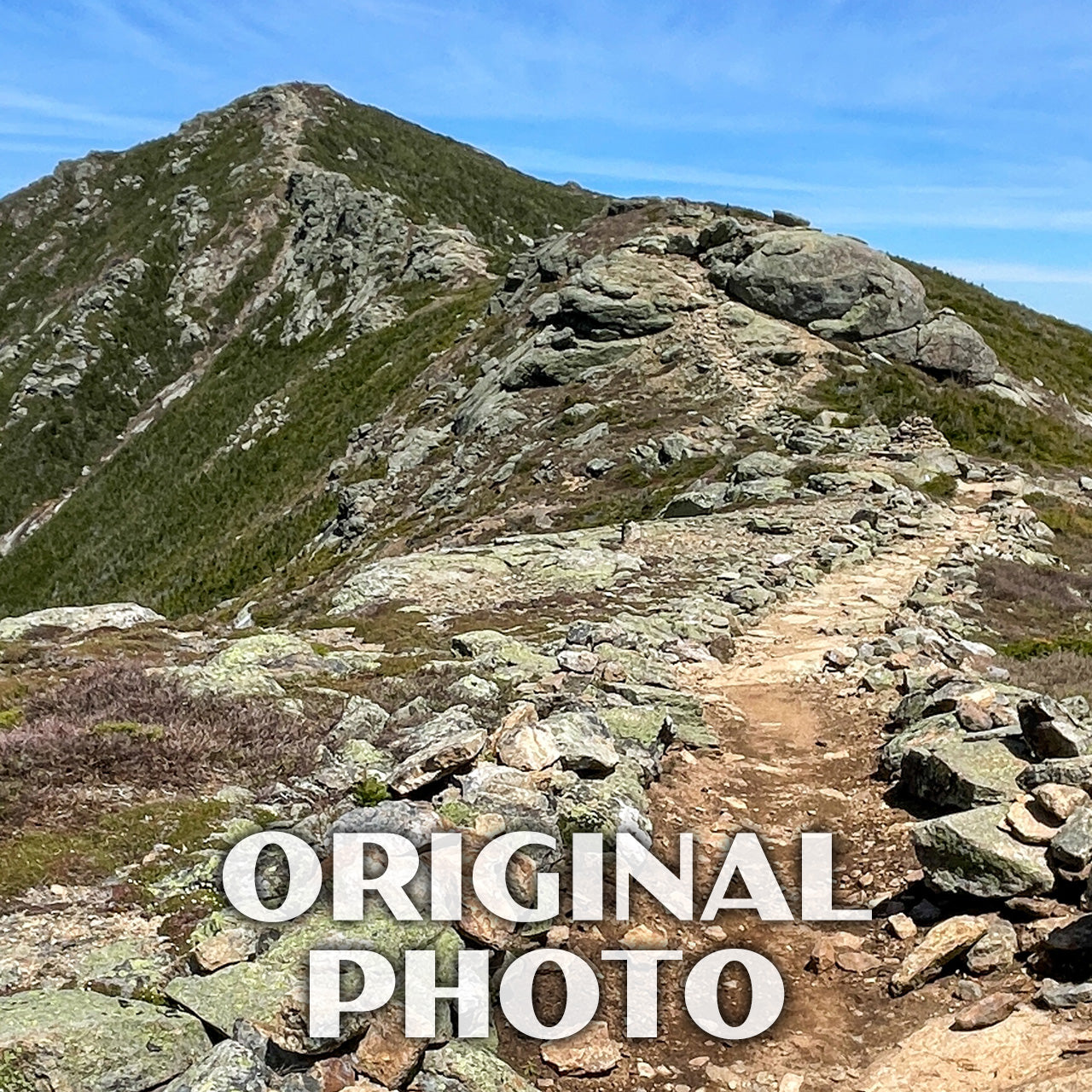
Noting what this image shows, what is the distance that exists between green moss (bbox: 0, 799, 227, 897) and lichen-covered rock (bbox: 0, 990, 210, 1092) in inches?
82.7

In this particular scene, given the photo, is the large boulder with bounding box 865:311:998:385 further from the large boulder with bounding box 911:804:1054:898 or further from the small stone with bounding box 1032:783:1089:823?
the large boulder with bounding box 911:804:1054:898

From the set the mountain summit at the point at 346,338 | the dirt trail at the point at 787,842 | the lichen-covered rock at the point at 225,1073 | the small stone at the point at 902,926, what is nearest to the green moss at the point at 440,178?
the mountain summit at the point at 346,338

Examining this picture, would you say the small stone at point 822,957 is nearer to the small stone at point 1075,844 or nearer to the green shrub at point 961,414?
the small stone at point 1075,844

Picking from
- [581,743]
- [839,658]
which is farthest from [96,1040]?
[839,658]

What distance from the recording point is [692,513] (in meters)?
30.8

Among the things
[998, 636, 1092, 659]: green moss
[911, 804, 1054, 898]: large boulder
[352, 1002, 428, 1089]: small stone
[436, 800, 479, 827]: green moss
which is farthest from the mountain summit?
[352, 1002, 428, 1089]: small stone

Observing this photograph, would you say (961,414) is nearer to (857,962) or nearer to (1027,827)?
(1027,827)

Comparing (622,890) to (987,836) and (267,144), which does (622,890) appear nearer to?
(987,836)

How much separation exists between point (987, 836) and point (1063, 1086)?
3.35 meters

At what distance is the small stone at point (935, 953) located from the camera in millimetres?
7914

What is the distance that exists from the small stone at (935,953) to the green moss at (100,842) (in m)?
6.67

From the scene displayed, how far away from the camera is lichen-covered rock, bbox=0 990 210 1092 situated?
5.64m

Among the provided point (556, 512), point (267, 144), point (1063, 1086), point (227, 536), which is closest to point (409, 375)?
point (227, 536)

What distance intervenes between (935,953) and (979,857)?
1078mm
